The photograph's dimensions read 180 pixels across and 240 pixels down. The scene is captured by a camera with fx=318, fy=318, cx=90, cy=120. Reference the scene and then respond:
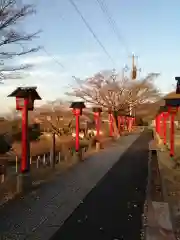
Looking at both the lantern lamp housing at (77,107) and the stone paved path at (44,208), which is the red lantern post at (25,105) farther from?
the lantern lamp housing at (77,107)

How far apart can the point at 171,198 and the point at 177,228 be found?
97.6 inches

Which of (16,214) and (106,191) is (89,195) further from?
(16,214)

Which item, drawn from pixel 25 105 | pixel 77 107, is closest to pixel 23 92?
pixel 25 105

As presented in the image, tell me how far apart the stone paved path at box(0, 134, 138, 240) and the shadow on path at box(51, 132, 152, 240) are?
230 mm

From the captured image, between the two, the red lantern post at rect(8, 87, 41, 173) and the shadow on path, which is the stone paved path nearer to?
the shadow on path

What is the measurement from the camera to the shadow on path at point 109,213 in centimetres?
536

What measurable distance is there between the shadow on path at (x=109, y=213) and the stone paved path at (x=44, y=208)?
230 mm

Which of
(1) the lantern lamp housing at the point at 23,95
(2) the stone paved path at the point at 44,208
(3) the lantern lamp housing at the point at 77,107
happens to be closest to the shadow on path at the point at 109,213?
(2) the stone paved path at the point at 44,208

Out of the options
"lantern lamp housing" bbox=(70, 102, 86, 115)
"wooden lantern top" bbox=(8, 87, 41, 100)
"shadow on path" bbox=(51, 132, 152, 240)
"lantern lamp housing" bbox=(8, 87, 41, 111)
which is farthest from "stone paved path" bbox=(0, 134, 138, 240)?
"lantern lamp housing" bbox=(70, 102, 86, 115)

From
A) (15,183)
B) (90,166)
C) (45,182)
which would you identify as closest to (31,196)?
(15,183)

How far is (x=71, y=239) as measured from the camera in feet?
16.8

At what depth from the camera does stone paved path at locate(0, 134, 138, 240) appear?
5.53 m

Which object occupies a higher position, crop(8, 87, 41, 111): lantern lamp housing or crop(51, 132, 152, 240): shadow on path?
crop(8, 87, 41, 111): lantern lamp housing

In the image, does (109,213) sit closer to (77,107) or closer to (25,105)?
(25,105)
